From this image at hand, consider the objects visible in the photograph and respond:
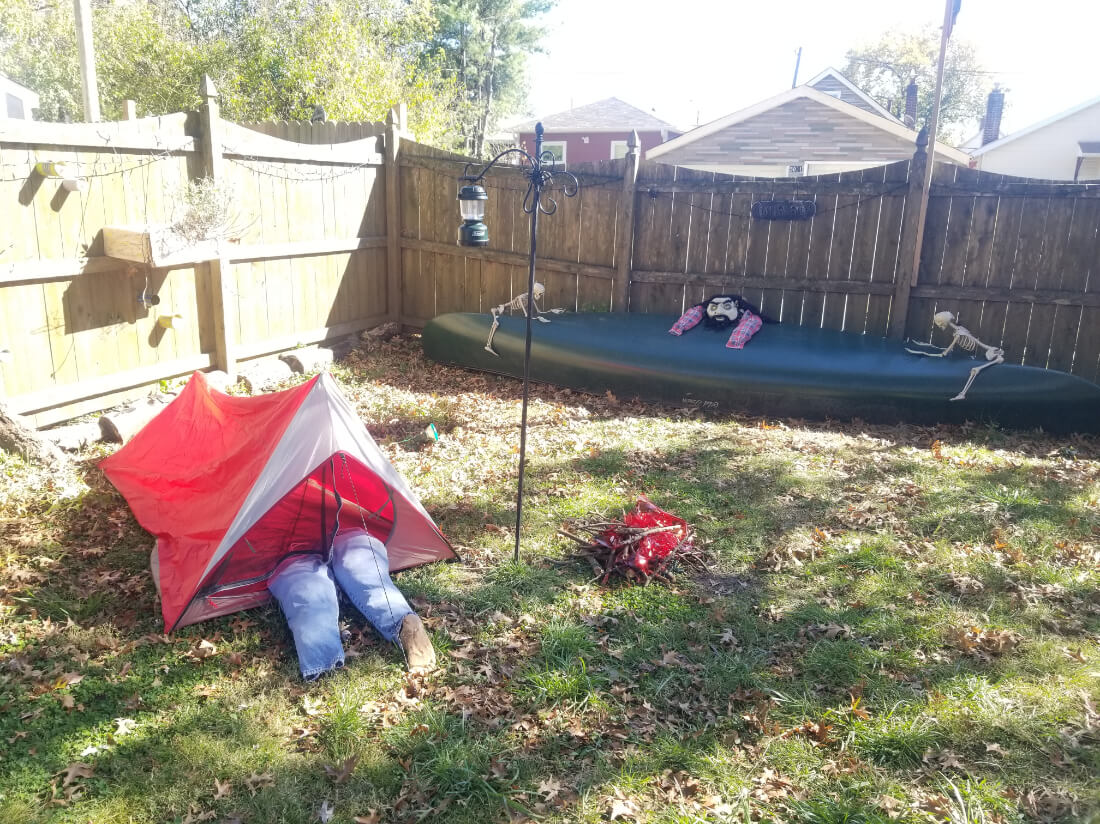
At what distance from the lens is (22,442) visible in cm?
524

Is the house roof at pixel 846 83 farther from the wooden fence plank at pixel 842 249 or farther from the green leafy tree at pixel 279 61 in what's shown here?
the wooden fence plank at pixel 842 249

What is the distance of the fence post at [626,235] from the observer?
27.7 feet

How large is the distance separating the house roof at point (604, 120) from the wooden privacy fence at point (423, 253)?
64.6ft

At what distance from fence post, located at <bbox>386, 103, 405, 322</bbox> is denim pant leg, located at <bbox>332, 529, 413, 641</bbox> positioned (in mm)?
6103

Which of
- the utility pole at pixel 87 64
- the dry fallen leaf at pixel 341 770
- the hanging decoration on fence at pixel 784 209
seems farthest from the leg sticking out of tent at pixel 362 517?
the utility pole at pixel 87 64

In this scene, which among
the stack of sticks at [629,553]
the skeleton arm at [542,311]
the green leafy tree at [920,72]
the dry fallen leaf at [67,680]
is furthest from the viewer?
the green leafy tree at [920,72]

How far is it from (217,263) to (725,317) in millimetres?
4870

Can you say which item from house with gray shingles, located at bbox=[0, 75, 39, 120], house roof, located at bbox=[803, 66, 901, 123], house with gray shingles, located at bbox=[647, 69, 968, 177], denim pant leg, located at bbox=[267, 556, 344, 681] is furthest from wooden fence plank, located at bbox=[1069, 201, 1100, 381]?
house with gray shingles, located at bbox=[0, 75, 39, 120]

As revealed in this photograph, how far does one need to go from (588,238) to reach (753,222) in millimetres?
1817

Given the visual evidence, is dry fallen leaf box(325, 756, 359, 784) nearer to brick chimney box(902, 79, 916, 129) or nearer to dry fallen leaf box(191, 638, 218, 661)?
dry fallen leaf box(191, 638, 218, 661)

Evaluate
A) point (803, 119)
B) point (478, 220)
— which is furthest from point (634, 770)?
point (803, 119)

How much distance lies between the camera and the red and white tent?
3871 mm

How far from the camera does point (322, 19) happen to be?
1534 cm

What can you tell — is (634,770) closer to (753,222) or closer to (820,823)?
(820,823)
